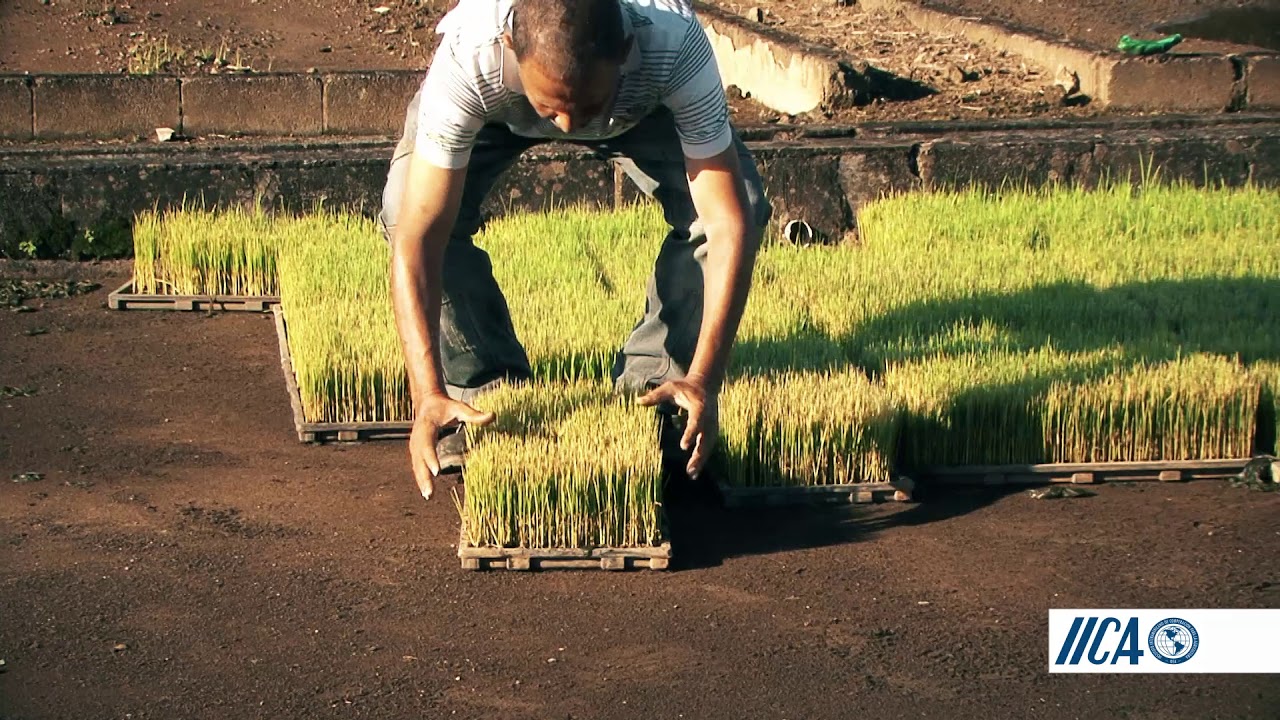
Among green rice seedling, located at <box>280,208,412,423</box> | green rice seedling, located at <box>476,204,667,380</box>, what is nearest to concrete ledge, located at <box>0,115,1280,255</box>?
green rice seedling, located at <box>476,204,667,380</box>

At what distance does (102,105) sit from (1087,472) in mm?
6674

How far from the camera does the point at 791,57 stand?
9.91 m

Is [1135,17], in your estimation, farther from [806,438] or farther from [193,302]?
[806,438]

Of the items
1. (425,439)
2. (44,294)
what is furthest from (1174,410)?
(44,294)

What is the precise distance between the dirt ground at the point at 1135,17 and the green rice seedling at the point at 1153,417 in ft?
24.5

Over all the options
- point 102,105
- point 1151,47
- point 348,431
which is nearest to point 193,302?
point 348,431

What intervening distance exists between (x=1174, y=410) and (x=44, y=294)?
4.59 m

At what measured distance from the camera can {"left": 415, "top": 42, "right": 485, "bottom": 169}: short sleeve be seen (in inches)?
157

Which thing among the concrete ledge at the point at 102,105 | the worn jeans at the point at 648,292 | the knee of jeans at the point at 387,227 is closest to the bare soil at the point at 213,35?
the concrete ledge at the point at 102,105

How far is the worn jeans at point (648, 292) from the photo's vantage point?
477cm

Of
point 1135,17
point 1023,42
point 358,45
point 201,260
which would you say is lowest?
point 201,260

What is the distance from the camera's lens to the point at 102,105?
9.59 metres

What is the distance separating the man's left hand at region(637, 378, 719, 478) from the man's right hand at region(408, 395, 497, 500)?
0.44 meters

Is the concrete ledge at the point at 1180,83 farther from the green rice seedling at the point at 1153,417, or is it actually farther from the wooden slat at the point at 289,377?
the wooden slat at the point at 289,377
